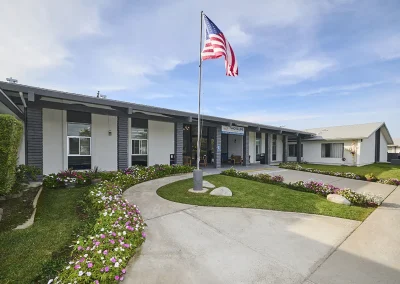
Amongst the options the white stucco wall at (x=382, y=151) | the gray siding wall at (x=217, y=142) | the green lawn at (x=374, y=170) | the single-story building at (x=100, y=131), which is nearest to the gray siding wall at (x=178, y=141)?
the single-story building at (x=100, y=131)

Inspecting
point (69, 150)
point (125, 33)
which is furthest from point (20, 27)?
point (69, 150)

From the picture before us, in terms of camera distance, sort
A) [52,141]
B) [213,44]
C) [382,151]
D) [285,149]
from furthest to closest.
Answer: [382,151], [285,149], [52,141], [213,44]

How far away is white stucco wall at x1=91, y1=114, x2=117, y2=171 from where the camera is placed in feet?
31.8

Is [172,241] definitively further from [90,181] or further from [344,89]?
[344,89]

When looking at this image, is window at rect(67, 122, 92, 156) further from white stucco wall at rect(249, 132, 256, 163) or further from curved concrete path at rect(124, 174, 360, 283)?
white stucco wall at rect(249, 132, 256, 163)

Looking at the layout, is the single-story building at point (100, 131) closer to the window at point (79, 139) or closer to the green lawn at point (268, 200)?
the window at point (79, 139)

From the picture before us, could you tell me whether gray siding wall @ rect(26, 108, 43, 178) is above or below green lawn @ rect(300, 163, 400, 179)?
above

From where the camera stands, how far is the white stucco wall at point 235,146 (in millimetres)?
17797

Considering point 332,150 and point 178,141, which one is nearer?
point 178,141

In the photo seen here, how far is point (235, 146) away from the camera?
18375 mm

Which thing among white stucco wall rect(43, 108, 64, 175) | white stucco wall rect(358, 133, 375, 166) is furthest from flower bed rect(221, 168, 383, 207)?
white stucco wall rect(358, 133, 375, 166)

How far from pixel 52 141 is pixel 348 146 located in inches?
936

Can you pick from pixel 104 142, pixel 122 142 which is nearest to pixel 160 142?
pixel 122 142

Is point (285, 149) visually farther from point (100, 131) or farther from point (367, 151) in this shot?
point (100, 131)
